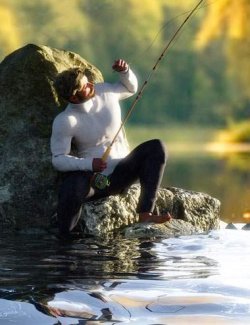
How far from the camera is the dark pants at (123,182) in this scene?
24.2 feet

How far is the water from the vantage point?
4.57 m

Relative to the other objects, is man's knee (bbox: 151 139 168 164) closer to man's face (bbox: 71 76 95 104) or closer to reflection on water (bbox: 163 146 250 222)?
man's face (bbox: 71 76 95 104)

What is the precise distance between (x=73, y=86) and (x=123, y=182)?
0.83 metres

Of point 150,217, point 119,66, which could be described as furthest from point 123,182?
point 119,66

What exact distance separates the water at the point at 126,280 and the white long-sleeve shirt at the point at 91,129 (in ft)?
1.88

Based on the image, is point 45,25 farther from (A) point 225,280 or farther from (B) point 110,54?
(A) point 225,280

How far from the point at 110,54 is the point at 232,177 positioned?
60.8 m

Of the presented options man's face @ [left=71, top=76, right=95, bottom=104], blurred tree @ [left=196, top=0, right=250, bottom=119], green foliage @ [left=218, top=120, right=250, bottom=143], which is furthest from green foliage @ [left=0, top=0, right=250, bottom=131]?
man's face @ [left=71, top=76, right=95, bottom=104]

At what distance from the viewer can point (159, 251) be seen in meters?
6.66

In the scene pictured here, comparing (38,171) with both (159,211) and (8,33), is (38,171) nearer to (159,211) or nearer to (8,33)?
(159,211)

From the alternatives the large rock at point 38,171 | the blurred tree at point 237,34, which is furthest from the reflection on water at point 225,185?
the blurred tree at point 237,34

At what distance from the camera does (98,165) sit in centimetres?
727

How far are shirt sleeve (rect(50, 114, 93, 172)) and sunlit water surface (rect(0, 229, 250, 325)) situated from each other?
20.1 inches

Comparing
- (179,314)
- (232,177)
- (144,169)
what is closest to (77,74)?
(144,169)
